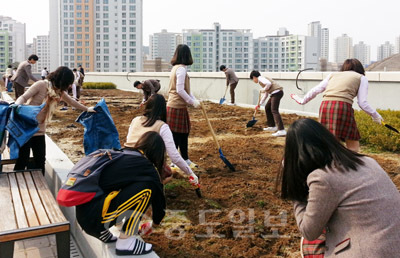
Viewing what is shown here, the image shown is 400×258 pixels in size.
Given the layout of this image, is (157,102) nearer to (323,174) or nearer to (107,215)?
(107,215)

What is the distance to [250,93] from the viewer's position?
1719cm

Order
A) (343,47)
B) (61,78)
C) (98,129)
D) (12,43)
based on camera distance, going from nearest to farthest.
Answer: (61,78)
(98,129)
(12,43)
(343,47)

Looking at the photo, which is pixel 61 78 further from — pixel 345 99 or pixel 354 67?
pixel 354 67

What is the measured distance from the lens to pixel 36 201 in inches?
145

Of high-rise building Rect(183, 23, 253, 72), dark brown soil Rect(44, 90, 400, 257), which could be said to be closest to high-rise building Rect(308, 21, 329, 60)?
high-rise building Rect(183, 23, 253, 72)

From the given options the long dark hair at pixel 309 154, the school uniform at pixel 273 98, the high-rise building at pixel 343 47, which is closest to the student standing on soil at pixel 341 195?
the long dark hair at pixel 309 154

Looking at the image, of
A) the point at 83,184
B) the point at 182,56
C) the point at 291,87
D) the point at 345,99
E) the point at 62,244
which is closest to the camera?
the point at 83,184

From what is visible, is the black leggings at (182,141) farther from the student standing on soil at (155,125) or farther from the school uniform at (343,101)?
the school uniform at (343,101)

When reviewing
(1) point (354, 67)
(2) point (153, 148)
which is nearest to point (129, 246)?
(2) point (153, 148)

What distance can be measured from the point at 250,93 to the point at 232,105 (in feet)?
7.50

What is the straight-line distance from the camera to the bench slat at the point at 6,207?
10.3 feet

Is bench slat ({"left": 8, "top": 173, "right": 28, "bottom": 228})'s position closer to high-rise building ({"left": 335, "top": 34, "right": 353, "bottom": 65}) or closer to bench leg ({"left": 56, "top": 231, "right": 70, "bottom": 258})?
bench leg ({"left": 56, "top": 231, "right": 70, "bottom": 258})

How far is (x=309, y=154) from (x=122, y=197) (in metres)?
1.41

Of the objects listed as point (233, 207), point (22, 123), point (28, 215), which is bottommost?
point (233, 207)
